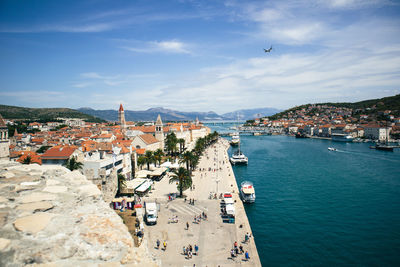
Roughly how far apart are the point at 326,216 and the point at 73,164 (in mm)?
32010

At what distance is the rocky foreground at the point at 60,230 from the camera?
9.50 ft

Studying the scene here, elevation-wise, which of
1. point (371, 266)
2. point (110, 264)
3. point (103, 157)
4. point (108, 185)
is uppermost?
point (110, 264)

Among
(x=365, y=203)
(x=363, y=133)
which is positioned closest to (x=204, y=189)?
(x=365, y=203)

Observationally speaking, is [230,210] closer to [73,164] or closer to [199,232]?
[199,232]

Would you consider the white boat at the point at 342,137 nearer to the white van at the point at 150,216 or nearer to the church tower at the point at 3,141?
the white van at the point at 150,216

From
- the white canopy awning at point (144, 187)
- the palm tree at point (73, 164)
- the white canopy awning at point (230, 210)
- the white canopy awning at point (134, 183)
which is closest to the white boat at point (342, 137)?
the white canopy awning at point (230, 210)

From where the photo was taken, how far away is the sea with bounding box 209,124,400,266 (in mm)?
22766

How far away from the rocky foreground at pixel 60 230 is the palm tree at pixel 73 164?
96.7 feet

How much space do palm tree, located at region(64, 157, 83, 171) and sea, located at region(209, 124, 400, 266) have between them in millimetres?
22141

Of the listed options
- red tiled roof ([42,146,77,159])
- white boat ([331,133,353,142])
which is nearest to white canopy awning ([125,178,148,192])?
red tiled roof ([42,146,77,159])

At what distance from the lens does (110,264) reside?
2.93 metres

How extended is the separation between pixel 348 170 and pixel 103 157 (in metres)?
52.2

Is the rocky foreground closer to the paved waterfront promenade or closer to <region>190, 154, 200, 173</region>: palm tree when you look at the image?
the paved waterfront promenade

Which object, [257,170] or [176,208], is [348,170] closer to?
[257,170]
